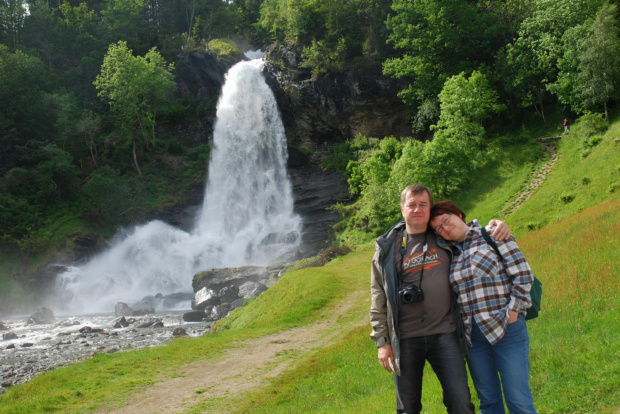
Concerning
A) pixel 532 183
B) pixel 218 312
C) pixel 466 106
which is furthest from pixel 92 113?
pixel 532 183

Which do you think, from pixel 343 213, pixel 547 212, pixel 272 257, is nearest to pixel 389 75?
pixel 343 213

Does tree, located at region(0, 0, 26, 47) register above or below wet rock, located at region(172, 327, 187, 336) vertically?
above

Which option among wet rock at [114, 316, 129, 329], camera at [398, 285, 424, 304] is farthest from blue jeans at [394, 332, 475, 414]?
wet rock at [114, 316, 129, 329]

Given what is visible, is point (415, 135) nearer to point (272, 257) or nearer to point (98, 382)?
point (272, 257)

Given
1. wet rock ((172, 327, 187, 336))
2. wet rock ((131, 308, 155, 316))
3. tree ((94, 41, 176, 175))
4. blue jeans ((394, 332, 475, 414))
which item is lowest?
wet rock ((131, 308, 155, 316))

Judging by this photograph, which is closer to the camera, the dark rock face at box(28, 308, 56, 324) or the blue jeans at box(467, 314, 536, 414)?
the blue jeans at box(467, 314, 536, 414)

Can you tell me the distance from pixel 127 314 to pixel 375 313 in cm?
2596

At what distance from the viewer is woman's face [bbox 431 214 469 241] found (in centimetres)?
385

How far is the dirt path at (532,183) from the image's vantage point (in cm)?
2493

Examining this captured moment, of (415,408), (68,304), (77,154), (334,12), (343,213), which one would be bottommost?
(68,304)

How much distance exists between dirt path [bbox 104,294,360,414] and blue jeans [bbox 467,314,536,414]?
21.2ft

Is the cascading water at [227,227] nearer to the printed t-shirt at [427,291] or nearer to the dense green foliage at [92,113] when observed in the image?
the dense green foliage at [92,113]

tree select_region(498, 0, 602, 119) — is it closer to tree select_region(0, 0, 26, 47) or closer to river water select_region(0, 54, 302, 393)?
river water select_region(0, 54, 302, 393)

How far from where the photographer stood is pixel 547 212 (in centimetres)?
2112
